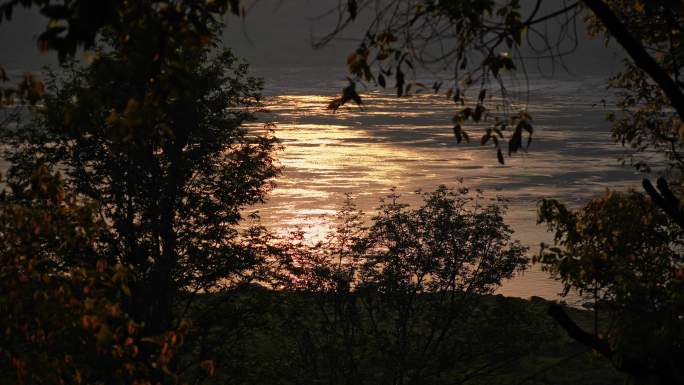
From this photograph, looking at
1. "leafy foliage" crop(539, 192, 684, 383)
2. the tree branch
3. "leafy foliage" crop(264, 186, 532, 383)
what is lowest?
"leafy foliage" crop(264, 186, 532, 383)

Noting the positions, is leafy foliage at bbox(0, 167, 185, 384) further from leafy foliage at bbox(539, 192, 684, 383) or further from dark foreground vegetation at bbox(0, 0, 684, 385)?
leafy foliage at bbox(539, 192, 684, 383)

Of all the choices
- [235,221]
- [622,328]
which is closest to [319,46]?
[622,328]

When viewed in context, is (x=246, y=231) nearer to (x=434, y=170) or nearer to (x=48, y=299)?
(x=48, y=299)

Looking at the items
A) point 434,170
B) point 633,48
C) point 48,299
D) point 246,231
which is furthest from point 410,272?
point 434,170

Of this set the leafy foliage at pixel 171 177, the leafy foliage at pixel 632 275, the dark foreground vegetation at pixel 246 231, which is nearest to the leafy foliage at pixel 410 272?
the dark foreground vegetation at pixel 246 231

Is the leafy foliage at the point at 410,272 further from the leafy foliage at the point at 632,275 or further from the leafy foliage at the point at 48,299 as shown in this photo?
the leafy foliage at the point at 48,299

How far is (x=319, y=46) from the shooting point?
7.18m

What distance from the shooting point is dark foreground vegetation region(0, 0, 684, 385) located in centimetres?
665

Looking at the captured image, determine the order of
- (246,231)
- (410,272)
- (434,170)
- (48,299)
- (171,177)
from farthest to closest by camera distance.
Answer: (434,170) < (246,231) < (410,272) < (171,177) < (48,299)

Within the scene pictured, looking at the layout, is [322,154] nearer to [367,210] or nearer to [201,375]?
[367,210]

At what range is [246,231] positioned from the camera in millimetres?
25109

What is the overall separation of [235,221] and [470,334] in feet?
24.0

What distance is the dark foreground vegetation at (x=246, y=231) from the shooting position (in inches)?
262

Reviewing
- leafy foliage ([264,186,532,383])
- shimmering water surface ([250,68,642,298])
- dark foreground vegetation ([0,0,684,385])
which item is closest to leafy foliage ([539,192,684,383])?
dark foreground vegetation ([0,0,684,385])
